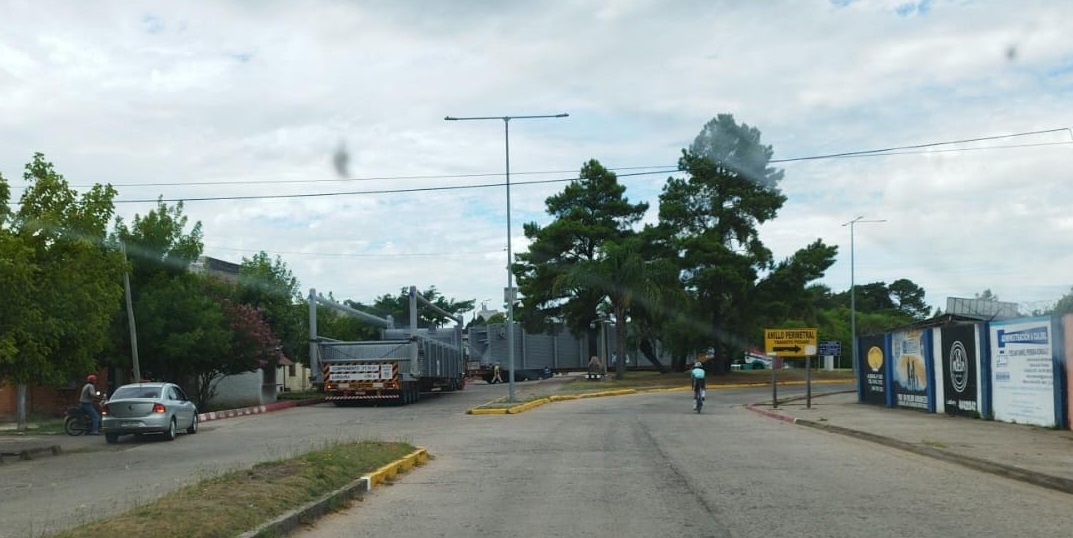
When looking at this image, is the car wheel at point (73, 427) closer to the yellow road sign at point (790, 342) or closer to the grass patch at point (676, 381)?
the yellow road sign at point (790, 342)

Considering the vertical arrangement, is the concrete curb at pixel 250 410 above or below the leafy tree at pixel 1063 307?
below

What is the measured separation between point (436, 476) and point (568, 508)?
3802 millimetres

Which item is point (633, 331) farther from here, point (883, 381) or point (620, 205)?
point (883, 381)

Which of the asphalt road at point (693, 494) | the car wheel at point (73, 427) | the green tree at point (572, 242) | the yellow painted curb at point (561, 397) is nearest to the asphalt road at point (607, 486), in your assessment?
the asphalt road at point (693, 494)

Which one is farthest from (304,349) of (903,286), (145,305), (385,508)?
(903,286)

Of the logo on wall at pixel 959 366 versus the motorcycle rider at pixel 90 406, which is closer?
the logo on wall at pixel 959 366

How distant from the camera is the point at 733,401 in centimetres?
3906

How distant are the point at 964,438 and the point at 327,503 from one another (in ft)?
43.6

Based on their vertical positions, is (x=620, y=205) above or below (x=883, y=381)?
above

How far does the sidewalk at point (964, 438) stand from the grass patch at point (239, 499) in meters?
9.04

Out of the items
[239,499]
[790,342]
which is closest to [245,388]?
[790,342]

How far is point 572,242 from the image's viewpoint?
60.0 meters

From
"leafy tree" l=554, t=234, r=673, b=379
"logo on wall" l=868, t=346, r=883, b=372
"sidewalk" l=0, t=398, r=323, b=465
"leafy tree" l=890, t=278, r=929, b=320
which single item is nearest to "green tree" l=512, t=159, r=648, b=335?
"leafy tree" l=554, t=234, r=673, b=379

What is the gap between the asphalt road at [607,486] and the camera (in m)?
9.88
